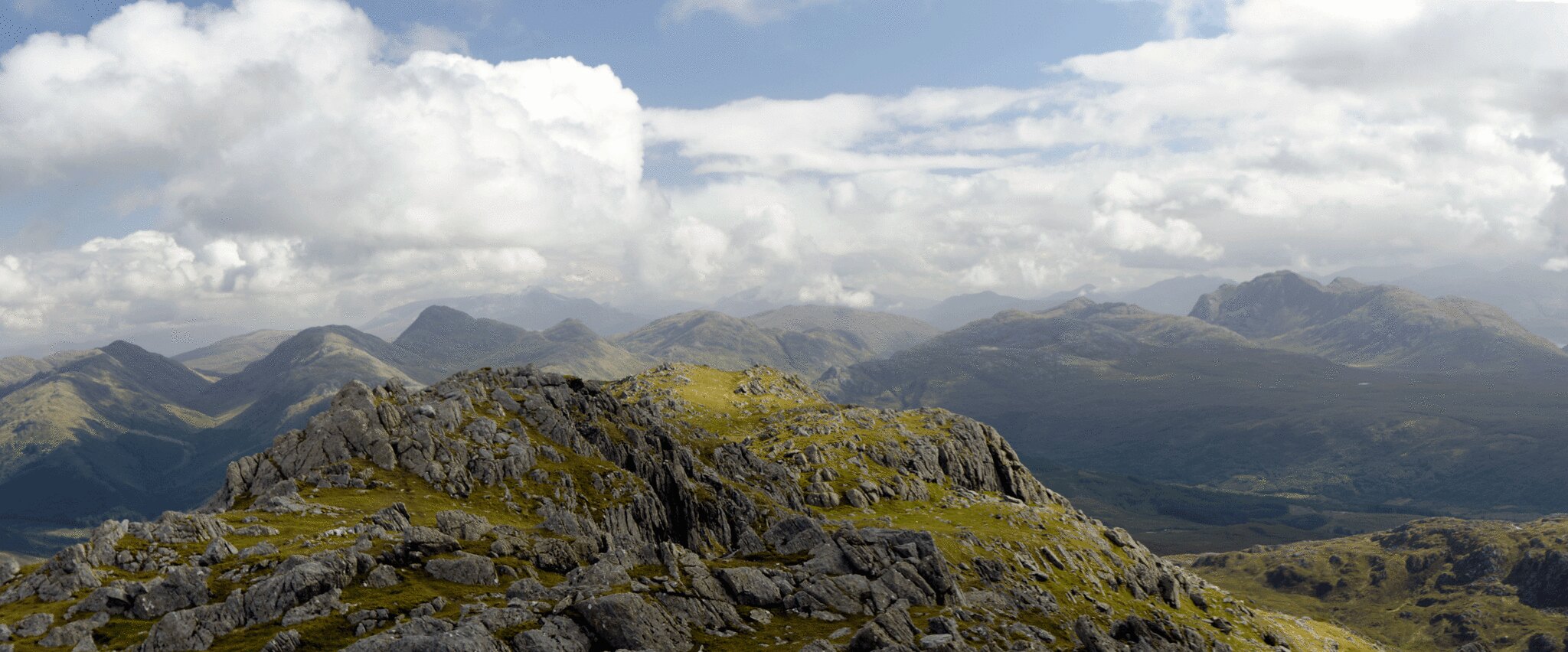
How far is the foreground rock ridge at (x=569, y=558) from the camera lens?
60969 mm

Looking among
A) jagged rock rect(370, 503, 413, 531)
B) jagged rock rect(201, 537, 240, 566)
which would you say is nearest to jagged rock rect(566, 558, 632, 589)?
jagged rock rect(370, 503, 413, 531)

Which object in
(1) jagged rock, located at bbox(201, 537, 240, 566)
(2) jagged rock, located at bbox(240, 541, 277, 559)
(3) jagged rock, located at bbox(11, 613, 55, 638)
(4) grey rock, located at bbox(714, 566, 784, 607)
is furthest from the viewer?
(4) grey rock, located at bbox(714, 566, 784, 607)

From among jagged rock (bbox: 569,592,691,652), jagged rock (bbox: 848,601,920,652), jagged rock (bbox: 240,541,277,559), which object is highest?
jagged rock (bbox: 240,541,277,559)

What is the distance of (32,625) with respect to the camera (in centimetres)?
5759

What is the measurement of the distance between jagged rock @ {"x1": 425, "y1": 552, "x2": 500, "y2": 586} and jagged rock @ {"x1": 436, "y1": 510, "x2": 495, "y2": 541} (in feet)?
35.3

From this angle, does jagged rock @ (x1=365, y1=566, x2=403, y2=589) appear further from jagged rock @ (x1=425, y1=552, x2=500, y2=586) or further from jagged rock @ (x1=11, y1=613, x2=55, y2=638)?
jagged rock @ (x1=11, y1=613, x2=55, y2=638)

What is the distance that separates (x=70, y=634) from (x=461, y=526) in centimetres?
3095

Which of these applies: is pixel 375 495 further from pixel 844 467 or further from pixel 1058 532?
pixel 1058 532

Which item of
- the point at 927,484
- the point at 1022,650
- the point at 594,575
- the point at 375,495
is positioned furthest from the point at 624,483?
the point at 927,484

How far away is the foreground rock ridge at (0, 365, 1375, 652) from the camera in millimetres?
60969

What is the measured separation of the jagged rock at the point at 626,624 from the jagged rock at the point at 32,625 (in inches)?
1406

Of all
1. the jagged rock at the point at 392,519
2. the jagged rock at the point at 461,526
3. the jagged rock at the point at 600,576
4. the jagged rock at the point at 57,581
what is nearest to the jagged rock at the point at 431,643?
the jagged rock at the point at 600,576

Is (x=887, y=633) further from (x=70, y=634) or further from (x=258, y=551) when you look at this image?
(x=70, y=634)

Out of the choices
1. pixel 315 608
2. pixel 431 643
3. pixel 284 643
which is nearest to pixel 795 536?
pixel 431 643
